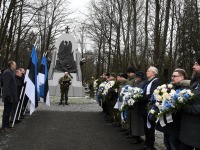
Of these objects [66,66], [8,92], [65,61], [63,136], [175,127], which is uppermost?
[65,61]

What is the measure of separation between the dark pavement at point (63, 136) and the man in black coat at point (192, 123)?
10.2ft

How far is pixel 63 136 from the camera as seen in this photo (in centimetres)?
984

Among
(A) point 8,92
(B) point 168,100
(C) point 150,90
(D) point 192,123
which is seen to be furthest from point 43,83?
(D) point 192,123

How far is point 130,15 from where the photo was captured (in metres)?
31.8

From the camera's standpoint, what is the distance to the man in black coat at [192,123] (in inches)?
205

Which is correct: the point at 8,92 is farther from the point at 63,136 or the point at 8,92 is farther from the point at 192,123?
the point at 192,123

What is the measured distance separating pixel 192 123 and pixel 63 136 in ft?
17.2

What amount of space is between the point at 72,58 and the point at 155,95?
23675 millimetres

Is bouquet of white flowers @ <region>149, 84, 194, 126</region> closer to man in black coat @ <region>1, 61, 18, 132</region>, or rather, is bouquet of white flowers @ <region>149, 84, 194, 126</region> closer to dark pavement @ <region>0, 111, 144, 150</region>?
dark pavement @ <region>0, 111, 144, 150</region>

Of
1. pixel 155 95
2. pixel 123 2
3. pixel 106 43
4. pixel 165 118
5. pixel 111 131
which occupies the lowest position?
pixel 111 131

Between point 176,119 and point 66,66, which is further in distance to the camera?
point 66,66

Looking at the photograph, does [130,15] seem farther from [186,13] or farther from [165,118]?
[165,118]

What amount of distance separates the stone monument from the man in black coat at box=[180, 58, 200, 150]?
22384mm

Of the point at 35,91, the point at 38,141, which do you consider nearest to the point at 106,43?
the point at 35,91
